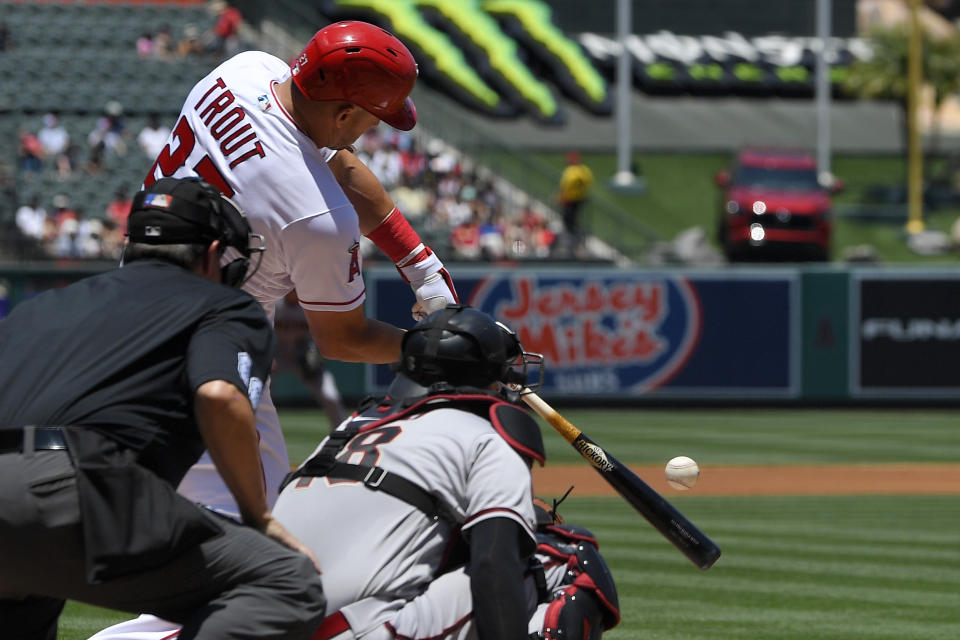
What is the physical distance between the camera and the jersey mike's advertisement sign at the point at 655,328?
20.0 meters

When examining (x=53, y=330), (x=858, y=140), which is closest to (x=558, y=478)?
(x=53, y=330)

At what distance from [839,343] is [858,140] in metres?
24.5

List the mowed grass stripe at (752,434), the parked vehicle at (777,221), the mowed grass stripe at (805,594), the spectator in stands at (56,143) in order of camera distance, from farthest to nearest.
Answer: the parked vehicle at (777,221)
the spectator in stands at (56,143)
the mowed grass stripe at (752,434)
the mowed grass stripe at (805,594)

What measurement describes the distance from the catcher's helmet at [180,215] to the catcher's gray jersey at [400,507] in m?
0.64

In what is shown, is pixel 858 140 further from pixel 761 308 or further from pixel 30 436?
pixel 30 436

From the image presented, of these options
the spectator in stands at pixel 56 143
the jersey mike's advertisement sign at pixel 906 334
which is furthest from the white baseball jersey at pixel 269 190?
the spectator in stands at pixel 56 143

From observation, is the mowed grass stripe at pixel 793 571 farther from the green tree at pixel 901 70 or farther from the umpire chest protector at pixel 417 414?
the green tree at pixel 901 70

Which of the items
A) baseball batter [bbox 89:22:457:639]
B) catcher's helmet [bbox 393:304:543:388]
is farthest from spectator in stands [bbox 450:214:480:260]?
catcher's helmet [bbox 393:304:543:388]

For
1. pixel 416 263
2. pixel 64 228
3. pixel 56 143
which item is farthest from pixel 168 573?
pixel 56 143

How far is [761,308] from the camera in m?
20.3

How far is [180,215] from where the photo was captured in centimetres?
344

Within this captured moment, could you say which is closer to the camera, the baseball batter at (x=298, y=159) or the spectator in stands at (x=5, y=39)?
the baseball batter at (x=298, y=159)

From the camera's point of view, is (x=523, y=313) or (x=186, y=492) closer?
(x=186, y=492)

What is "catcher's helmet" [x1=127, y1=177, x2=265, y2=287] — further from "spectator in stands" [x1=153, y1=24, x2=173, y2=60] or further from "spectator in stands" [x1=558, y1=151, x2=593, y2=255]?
"spectator in stands" [x1=153, y1=24, x2=173, y2=60]
